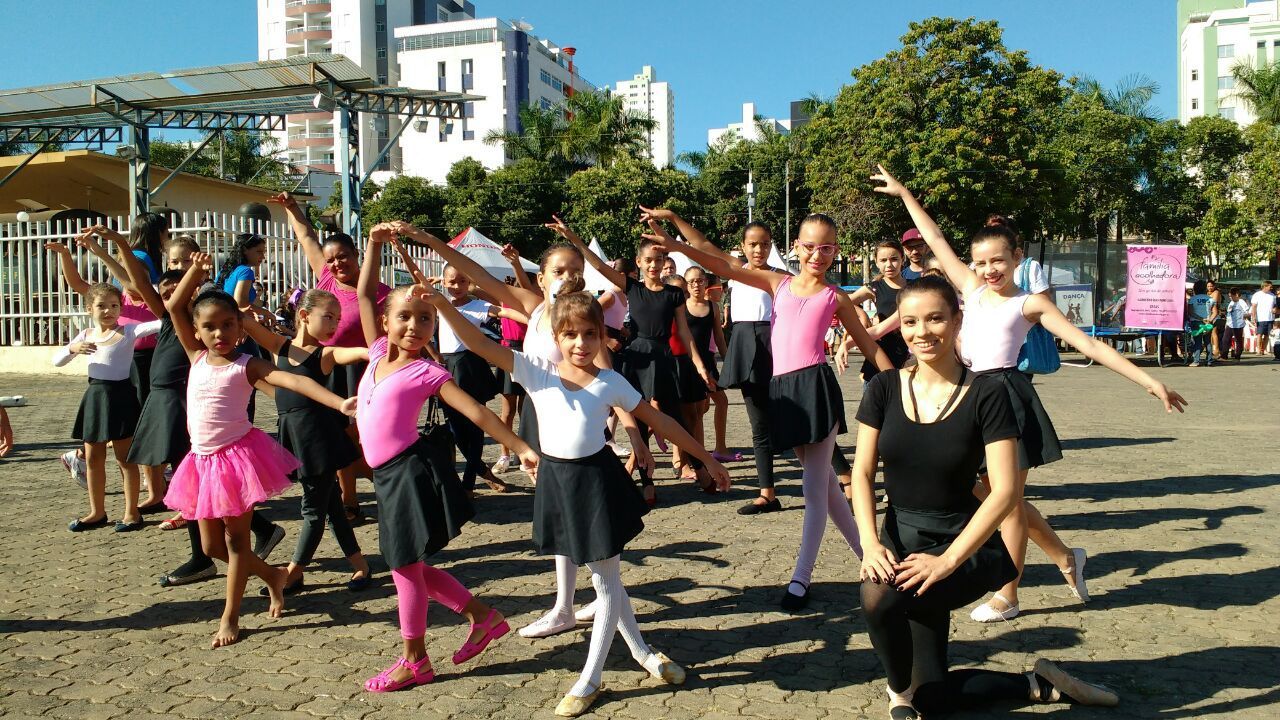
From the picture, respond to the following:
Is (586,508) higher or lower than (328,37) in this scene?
lower

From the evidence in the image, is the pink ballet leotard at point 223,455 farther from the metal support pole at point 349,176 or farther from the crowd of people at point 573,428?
the metal support pole at point 349,176

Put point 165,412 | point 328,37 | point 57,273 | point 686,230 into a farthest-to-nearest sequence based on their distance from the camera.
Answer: point 328,37 < point 57,273 < point 686,230 < point 165,412

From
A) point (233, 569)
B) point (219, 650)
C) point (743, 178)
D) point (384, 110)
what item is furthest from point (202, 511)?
point (743, 178)

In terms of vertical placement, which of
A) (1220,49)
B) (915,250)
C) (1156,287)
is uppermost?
(1220,49)

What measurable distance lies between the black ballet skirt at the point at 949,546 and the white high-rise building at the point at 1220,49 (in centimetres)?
8865

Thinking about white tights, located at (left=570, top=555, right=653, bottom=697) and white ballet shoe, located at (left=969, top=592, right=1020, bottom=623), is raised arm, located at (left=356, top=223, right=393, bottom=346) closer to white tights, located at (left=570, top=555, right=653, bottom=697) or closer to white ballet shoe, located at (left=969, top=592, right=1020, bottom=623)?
white tights, located at (left=570, top=555, right=653, bottom=697)

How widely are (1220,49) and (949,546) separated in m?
98.7

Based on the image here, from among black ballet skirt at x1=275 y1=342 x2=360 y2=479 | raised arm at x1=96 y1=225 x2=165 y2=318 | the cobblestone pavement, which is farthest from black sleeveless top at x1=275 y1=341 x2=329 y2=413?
the cobblestone pavement

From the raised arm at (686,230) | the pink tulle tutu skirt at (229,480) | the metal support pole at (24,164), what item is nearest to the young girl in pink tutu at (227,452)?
the pink tulle tutu skirt at (229,480)

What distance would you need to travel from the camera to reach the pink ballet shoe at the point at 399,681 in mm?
3805

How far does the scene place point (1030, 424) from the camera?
14.2 ft

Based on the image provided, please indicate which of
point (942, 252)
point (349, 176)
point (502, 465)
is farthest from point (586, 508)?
point (349, 176)

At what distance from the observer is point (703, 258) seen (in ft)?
17.1

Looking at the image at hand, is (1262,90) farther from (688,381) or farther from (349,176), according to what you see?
(688,381)
